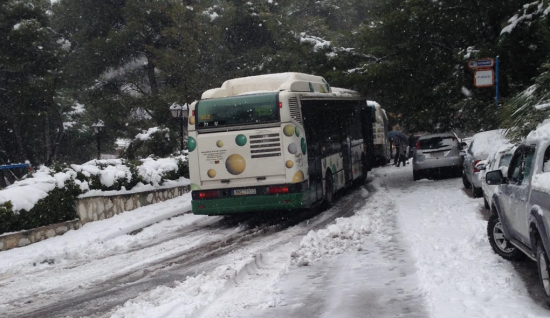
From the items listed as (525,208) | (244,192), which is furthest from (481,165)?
(525,208)

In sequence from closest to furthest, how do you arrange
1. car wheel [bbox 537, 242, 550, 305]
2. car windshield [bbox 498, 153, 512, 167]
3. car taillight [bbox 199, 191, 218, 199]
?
1. car wheel [bbox 537, 242, 550, 305]
2. car windshield [bbox 498, 153, 512, 167]
3. car taillight [bbox 199, 191, 218, 199]

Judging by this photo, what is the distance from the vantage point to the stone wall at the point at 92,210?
11398 millimetres

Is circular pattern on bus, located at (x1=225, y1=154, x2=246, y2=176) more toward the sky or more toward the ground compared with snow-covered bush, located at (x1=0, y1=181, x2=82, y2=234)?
more toward the sky

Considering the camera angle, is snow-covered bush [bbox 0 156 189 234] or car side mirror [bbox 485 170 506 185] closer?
car side mirror [bbox 485 170 506 185]

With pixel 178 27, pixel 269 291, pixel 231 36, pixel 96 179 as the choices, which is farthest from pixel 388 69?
pixel 231 36

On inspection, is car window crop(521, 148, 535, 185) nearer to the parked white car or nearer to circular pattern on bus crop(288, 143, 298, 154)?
the parked white car

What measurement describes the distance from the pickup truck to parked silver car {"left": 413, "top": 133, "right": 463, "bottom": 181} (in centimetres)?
1273

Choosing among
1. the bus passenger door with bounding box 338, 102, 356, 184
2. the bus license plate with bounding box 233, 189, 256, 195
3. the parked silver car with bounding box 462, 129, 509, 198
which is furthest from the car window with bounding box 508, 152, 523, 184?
the bus passenger door with bounding box 338, 102, 356, 184

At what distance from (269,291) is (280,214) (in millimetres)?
8121

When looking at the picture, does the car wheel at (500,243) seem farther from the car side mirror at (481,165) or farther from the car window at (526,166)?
the car side mirror at (481,165)

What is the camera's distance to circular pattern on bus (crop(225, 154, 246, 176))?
13.0 meters

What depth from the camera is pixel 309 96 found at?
1425 centimetres

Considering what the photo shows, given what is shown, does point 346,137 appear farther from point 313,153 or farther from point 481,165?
point 481,165

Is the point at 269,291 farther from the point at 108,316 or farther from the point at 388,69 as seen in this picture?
the point at 388,69
